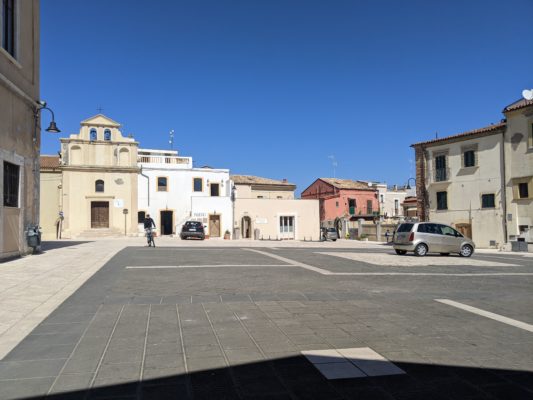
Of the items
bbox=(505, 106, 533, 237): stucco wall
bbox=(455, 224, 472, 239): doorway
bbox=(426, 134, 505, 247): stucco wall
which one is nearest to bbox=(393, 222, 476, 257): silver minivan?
bbox=(505, 106, 533, 237): stucco wall

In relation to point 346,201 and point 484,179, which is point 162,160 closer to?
point 346,201

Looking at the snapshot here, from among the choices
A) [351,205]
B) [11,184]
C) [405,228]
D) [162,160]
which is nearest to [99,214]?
[162,160]

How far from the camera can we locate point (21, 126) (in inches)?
573

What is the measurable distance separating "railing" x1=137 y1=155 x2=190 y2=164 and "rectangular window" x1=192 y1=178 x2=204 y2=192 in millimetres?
2423

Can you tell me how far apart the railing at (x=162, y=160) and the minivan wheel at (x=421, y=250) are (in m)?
28.9

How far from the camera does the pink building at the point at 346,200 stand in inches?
2227

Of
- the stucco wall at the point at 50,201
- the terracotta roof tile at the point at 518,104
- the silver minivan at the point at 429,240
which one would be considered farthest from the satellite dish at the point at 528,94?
the stucco wall at the point at 50,201

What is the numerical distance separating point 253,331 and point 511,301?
5.12 metres

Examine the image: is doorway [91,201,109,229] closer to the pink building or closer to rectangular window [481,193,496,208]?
the pink building

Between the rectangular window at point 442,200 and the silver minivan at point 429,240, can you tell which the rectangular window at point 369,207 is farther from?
the silver minivan at point 429,240

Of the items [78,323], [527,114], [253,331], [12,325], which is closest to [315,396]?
[253,331]

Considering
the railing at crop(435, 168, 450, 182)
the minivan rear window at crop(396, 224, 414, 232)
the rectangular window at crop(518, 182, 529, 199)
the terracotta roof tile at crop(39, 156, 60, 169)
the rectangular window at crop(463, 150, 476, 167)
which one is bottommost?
the minivan rear window at crop(396, 224, 414, 232)

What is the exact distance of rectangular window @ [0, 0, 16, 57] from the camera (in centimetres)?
1373

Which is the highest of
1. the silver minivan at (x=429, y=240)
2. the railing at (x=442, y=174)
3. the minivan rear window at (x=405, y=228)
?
the railing at (x=442, y=174)
